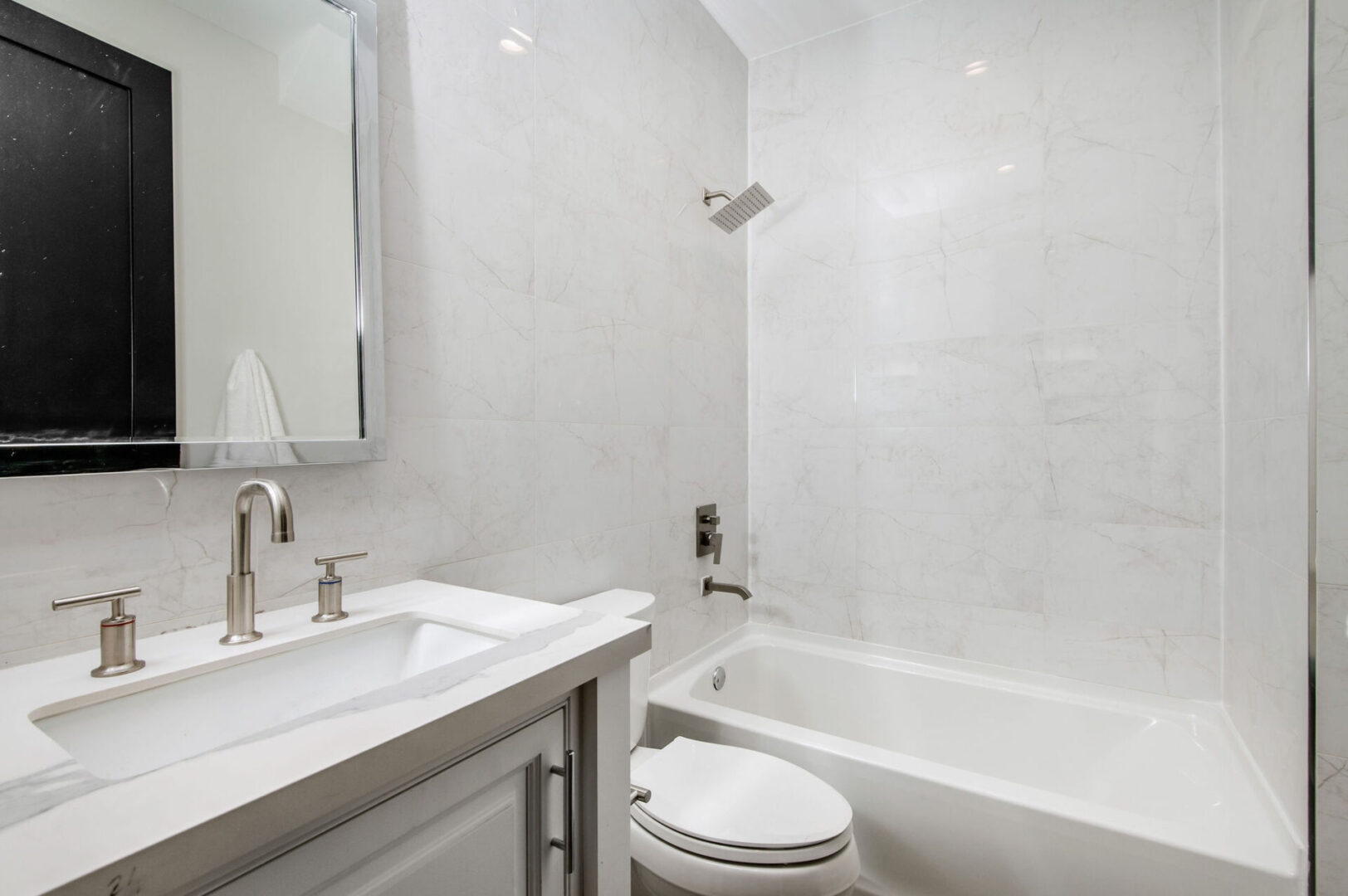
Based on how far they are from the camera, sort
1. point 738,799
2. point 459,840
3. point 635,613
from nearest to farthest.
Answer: point 459,840 → point 738,799 → point 635,613

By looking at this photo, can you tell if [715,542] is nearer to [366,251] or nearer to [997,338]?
[997,338]

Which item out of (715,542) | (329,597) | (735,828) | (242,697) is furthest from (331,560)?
(715,542)

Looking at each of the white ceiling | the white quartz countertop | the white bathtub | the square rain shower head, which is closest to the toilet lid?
the white bathtub

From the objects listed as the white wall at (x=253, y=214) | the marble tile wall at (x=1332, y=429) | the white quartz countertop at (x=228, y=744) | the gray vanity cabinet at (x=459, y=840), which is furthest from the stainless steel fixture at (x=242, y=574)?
the marble tile wall at (x=1332, y=429)

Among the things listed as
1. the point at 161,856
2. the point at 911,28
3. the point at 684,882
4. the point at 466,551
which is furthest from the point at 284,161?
the point at 911,28

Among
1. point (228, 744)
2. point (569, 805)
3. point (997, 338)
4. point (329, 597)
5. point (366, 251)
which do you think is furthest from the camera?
point (997, 338)

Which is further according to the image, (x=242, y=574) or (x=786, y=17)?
(x=786, y=17)

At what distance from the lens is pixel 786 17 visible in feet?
6.97

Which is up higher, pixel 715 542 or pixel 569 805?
pixel 715 542

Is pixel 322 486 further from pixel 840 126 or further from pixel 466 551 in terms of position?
pixel 840 126

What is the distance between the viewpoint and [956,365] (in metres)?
1.99

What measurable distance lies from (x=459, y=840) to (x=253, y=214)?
0.89 metres

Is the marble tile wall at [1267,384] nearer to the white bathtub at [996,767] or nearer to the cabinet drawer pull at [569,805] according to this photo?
the white bathtub at [996,767]

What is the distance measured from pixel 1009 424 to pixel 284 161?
192cm
